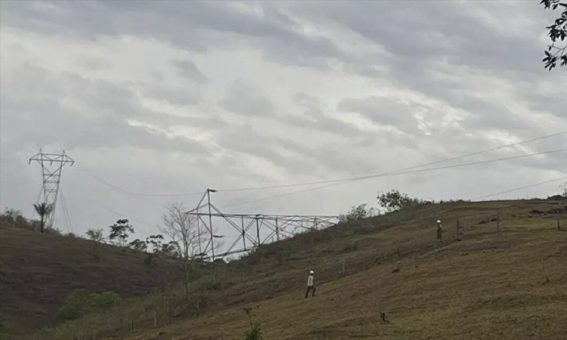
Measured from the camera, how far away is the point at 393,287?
134 feet

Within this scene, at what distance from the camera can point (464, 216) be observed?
71.6 metres

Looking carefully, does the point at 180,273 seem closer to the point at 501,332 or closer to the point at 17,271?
the point at 17,271

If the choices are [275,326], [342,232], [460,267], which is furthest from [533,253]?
[342,232]

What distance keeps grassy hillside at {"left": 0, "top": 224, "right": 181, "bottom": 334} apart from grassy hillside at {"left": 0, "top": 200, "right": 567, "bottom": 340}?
3.79m

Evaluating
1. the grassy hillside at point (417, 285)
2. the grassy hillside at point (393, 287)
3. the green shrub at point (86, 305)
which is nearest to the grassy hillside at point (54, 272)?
the grassy hillside at point (393, 287)

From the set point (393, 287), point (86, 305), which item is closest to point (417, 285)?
point (393, 287)

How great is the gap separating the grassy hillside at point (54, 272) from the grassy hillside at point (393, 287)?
3.79 meters

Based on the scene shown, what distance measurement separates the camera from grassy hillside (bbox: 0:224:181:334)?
89.1 meters

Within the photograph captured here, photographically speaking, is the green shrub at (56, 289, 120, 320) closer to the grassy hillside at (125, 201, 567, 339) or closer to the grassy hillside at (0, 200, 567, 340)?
the grassy hillside at (0, 200, 567, 340)

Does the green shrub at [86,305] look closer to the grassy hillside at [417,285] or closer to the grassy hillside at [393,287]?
the grassy hillside at [393,287]

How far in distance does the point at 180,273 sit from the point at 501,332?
86.0 m

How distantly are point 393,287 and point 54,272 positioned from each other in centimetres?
6791

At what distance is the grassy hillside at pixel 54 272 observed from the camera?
8912 cm

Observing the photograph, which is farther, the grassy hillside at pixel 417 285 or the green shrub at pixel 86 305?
the green shrub at pixel 86 305
